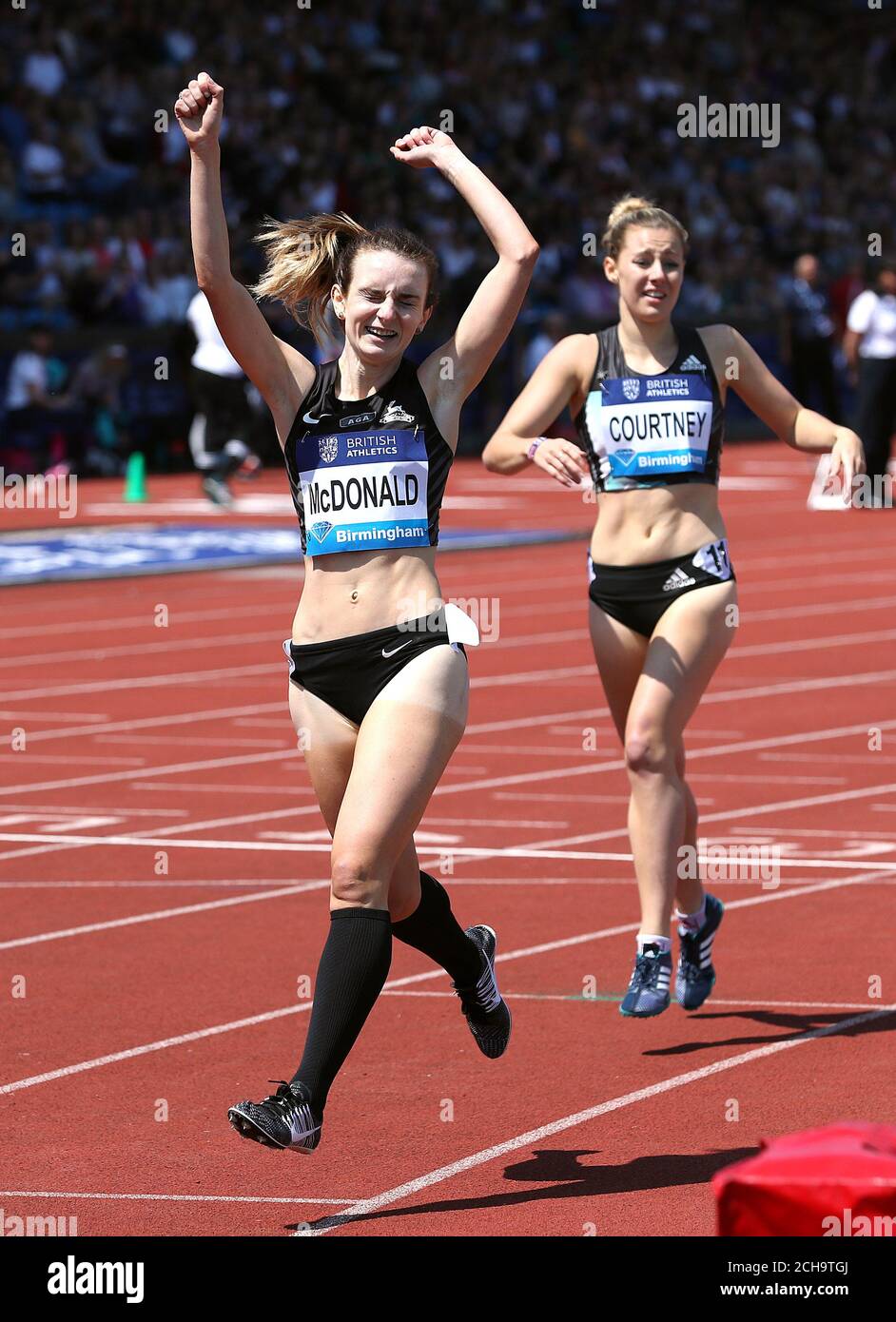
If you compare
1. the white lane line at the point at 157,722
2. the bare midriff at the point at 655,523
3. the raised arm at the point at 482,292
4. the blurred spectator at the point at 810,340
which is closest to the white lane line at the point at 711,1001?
the bare midriff at the point at 655,523

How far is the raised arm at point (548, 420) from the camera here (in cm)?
686

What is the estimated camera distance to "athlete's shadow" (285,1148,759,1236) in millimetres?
5535

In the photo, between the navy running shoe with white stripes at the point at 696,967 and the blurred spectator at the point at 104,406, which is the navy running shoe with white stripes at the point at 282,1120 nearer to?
the navy running shoe with white stripes at the point at 696,967

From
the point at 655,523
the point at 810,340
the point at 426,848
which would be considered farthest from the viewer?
the point at 810,340

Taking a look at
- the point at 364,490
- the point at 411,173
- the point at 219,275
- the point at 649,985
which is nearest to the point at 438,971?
the point at 649,985

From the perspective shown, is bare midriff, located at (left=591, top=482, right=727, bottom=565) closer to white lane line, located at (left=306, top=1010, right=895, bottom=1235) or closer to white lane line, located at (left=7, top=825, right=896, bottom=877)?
white lane line, located at (left=306, top=1010, right=895, bottom=1235)

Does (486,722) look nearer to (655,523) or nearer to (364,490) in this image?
(655,523)

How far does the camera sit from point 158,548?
846 inches

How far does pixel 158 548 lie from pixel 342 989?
633 inches

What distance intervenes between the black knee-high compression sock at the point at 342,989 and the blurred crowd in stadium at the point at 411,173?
47.7ft

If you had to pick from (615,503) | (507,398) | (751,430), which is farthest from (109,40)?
(615,503)

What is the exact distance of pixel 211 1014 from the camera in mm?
7484

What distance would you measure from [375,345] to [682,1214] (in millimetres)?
2151

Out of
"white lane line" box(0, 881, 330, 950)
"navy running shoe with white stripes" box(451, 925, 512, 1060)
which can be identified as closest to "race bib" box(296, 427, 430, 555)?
"navy running shoe with white stripes" box(451, 925, 512, 1060)
